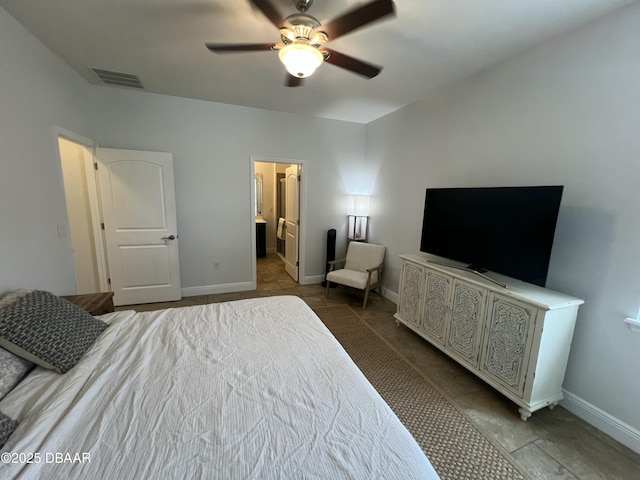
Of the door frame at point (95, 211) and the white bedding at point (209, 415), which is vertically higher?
the door frame at point (95, 211)

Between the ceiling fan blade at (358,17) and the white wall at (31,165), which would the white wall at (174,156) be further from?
the ceiling fan blade at (358,17)

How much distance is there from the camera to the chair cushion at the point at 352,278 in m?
3.51

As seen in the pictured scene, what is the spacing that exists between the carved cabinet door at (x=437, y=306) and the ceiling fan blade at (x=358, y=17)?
202 centimetres

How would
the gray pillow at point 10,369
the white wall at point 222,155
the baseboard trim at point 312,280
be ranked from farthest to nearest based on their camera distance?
the baseboard trim at point 312,280
the white wall at point 222,155
the gray pillow at point 10,369

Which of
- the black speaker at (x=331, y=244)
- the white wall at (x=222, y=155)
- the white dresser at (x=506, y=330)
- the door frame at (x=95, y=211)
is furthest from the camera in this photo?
the black speaker at (x=331, y=244)

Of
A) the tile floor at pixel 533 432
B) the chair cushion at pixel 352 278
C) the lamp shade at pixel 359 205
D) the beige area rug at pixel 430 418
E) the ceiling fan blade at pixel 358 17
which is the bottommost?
the tile floor at pixel 533 432

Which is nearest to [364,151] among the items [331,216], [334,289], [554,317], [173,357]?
[331,216]

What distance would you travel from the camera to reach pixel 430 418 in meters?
1.79

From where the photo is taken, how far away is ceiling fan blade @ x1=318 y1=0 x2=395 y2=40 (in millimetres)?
1287

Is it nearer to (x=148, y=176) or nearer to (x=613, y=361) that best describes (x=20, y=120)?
(x=148, y=176)

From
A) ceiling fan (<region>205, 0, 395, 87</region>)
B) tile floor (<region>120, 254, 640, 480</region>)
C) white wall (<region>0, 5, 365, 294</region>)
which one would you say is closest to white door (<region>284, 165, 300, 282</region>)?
white wall (<region>0, 5, 365, 294</region>)

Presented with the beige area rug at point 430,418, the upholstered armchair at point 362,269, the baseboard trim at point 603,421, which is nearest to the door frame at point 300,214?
the upholstered armchair at point 362,269

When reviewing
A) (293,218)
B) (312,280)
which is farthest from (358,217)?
(312,280)

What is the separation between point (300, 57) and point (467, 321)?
2.33m
